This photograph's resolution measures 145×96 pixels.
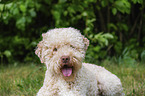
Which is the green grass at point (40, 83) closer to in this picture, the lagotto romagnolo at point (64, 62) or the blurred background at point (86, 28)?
the blurred background at point (86, 28)

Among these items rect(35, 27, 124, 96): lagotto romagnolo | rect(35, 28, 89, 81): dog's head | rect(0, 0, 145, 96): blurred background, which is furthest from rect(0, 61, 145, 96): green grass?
rect(35, 28, 89, 81): dog's head

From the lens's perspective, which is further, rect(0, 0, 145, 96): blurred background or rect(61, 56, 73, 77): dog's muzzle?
rect(0, 0, 145, 96): blurred background

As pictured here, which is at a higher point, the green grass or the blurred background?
the blurred background

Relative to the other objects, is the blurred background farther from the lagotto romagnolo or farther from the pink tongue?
the pink tongue

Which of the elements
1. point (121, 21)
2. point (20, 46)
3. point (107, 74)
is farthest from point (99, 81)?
point (20, 46)

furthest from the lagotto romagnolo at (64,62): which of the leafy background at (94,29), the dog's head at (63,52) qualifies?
the leafy background at (94,29)

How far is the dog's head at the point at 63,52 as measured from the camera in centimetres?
241

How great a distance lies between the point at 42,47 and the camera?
2.65 meters

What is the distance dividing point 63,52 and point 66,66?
18 cm

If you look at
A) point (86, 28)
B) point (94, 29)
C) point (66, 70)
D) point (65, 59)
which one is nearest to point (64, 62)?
point (65, 59)

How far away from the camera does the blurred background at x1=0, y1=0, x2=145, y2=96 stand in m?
4.79

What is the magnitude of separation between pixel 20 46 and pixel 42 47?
430 cm

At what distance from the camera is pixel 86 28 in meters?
4.82

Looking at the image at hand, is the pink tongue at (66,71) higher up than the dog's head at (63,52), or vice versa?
the dog's head at (63,52)
